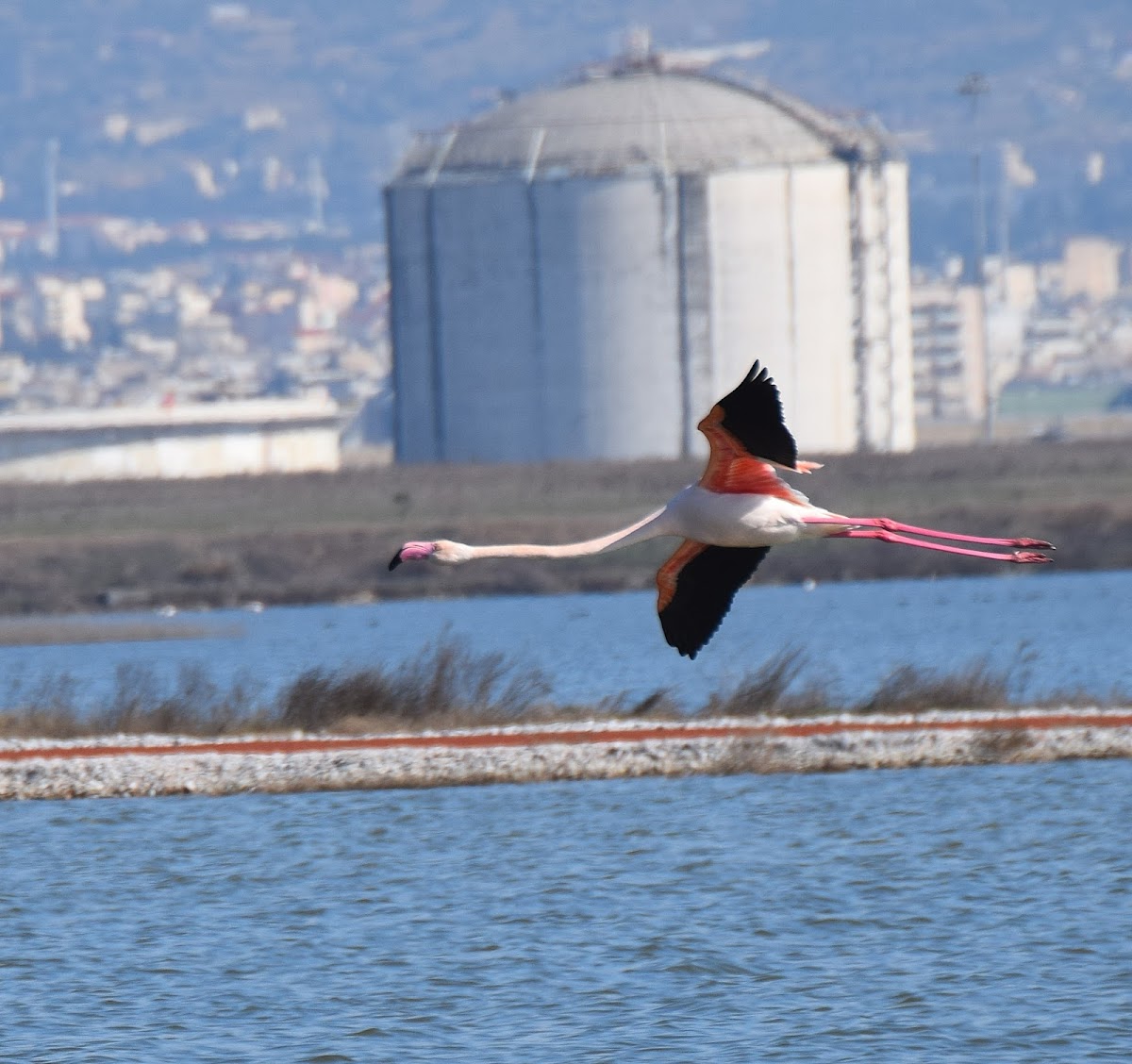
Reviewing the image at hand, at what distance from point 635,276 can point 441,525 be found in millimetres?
11785

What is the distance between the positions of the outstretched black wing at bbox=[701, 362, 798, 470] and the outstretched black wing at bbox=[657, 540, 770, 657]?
0.88 meters

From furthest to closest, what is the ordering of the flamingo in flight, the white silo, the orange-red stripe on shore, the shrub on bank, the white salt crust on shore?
the white silo, the shrub on bank, the orange-red stripe on shore, the white salt crust on shore, the flamingo in flight

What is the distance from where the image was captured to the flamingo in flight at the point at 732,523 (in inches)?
476

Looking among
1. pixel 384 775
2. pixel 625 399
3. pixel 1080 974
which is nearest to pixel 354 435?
pixel 625 399

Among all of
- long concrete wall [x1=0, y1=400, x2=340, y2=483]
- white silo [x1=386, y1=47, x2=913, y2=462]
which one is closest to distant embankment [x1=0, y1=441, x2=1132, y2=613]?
white silo [x1=386, y1=47, x2=913, y2=462]

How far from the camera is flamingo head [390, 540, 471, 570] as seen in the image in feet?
37.6

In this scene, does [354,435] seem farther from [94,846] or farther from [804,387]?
[94,846]

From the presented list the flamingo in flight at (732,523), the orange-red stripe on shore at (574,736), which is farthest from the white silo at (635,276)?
the flamingo in flight at (732,523)

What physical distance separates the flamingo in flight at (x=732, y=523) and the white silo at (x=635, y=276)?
201 feet

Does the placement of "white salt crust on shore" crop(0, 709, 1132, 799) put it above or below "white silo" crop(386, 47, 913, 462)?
A: below

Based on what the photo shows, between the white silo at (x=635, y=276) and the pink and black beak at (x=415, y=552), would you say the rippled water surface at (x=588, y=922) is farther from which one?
the white silo at (x=635, y=276)

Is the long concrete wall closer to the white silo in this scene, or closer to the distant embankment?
the distant embankment

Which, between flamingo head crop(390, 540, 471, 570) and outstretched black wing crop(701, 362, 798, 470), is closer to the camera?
flamingo head crop(390, 540, 471, 570)

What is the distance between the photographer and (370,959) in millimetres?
20938
